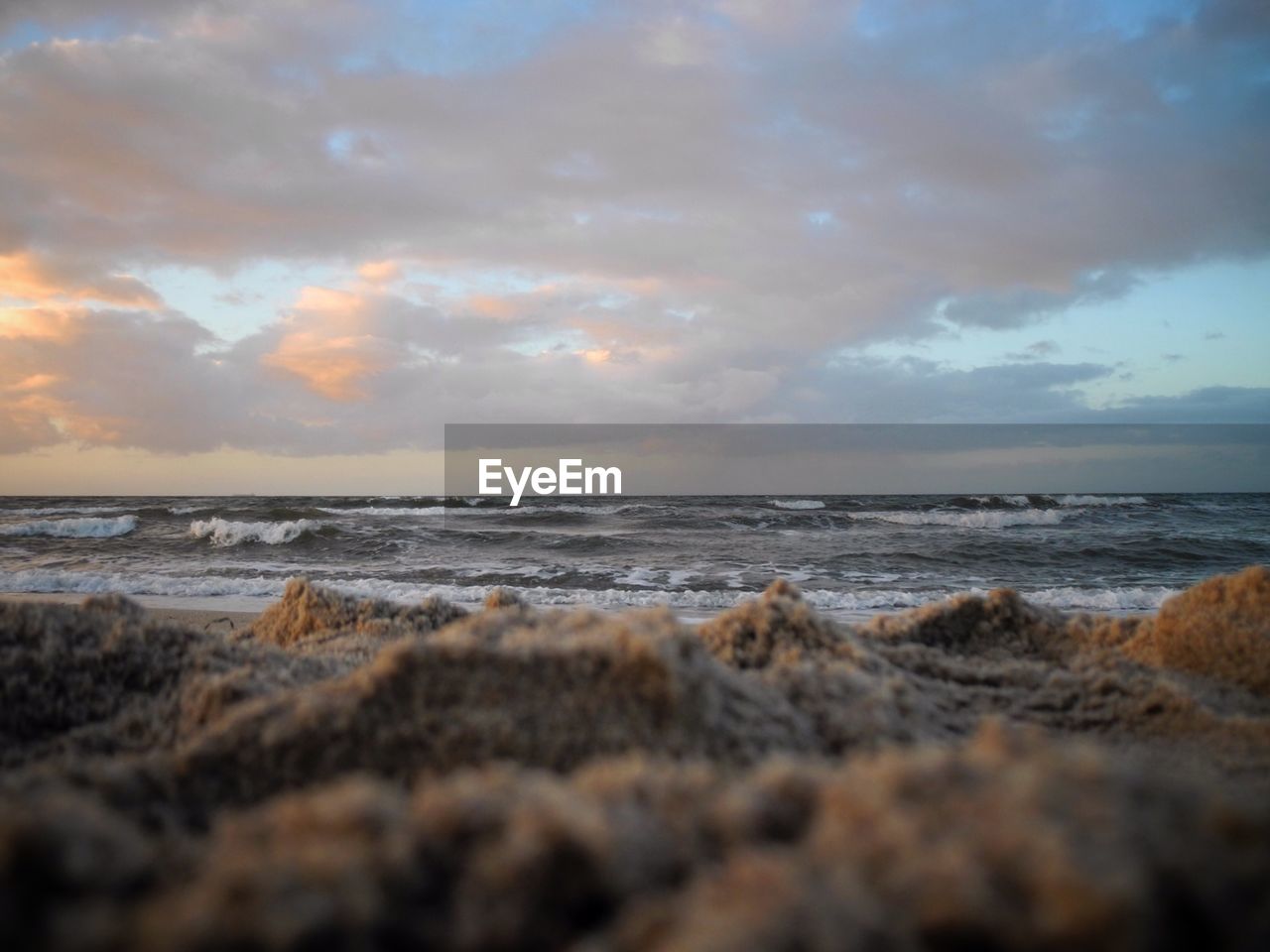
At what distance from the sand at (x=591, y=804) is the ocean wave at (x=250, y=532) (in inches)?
826

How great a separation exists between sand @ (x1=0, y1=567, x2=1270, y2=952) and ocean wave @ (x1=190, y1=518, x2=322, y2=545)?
21.0m

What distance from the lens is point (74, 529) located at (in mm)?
23062

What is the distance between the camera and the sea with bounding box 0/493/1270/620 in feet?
41.7

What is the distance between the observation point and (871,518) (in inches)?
1208

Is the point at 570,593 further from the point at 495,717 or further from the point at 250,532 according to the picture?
the point at 250,532

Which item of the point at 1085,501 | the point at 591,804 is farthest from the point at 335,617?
the point at 1085,501

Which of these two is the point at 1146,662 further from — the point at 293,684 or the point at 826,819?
the point at 293,684

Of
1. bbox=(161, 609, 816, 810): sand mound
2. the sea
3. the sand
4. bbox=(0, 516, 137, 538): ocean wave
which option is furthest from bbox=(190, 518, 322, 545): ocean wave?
bbox=(161, 609, 816, 810): sand mound

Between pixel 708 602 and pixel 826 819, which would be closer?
pixel 826 819

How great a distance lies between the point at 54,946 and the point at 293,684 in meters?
1.79

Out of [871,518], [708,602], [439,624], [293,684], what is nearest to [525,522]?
[871,518]

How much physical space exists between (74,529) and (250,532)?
604 centimetres

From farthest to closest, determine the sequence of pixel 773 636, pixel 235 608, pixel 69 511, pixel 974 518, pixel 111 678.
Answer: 1. pixel 69 511
2. pixel 974 518
3. pixel 235 608
4. pixel 773 636
5. pixel 111 678

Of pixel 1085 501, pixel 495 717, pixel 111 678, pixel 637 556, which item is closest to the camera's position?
pixel 495 717
